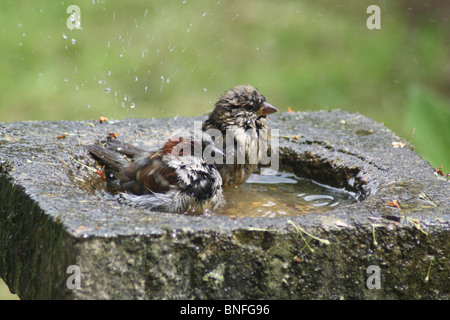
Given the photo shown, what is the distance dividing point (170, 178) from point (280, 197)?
83 centimetres

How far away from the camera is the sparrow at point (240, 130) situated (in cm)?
396

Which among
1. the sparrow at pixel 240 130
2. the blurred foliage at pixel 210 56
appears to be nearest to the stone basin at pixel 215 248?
the sparrow at pixel 240 130

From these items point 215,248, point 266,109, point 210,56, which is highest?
point 210,56

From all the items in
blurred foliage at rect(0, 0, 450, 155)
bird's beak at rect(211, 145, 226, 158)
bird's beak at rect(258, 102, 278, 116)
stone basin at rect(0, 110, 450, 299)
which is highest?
blurred foliage at rect(0, 0, 450, 155)

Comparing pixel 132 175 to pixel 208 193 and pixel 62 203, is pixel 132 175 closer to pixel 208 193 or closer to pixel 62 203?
pixel 208 193

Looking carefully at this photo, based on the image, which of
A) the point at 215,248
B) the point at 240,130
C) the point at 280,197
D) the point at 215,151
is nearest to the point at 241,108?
the point at 240,130

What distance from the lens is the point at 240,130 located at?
4.04 metres

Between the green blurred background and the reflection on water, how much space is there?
314 centimetres

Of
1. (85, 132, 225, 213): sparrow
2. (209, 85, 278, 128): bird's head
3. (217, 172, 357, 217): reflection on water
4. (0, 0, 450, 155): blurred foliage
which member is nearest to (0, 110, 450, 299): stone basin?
(85, 132, 225, 213): sparrow

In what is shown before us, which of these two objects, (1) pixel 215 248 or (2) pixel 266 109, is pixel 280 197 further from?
(1) pixel 215 248

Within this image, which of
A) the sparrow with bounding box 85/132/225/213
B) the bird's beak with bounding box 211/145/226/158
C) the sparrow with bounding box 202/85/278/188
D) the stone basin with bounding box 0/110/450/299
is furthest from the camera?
the sparrow with bounding box 202/85/278/188

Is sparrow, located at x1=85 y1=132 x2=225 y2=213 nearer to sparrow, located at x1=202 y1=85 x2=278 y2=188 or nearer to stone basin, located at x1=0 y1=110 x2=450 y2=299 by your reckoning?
sparrow, located at x1=202 y1=85 x2=278 y2=188

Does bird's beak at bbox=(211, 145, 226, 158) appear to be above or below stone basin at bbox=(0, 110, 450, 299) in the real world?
above

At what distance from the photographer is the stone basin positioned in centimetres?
259
